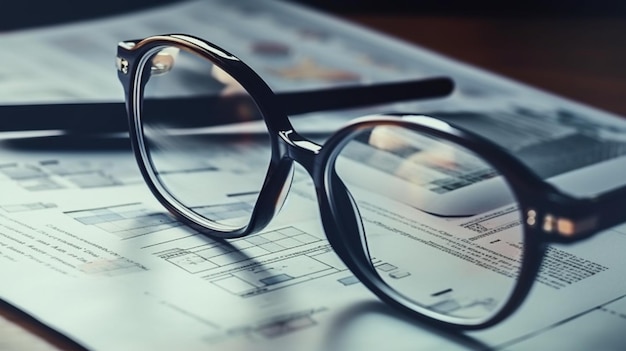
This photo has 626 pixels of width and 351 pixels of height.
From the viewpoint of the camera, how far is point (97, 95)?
766 mm

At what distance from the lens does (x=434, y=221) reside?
1.78ft

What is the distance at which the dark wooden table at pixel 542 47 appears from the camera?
87cm

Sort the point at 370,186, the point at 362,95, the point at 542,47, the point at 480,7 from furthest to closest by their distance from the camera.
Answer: the point at 480,7
the point at 542,47
the point at 362,95
the point at 370,186

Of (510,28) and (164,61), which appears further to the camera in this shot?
(510,28)

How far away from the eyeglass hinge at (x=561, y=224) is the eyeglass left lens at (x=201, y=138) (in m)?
0.18

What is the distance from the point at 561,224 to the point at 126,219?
10.0 inches

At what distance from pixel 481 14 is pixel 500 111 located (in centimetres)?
37

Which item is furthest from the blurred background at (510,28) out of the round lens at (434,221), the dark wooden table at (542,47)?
the round lens at (434,221)

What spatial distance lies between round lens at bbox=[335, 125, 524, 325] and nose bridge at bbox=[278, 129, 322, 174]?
0.04 feet

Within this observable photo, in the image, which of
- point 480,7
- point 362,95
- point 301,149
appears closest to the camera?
point 301,149

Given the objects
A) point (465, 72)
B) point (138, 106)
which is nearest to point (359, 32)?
point (465, 72)

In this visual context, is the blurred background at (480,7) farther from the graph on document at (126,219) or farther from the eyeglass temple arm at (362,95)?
the graph on document at (126,219)

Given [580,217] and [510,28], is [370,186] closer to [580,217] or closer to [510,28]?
[580,217]

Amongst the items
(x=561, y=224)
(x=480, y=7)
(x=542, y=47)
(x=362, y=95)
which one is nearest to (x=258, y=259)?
(x=561, y=224)
